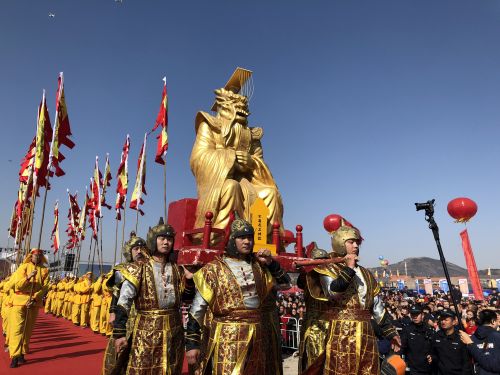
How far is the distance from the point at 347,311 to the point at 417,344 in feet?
8.15

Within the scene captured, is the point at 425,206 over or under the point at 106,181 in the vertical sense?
under

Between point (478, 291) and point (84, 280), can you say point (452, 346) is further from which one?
point (84, 280)

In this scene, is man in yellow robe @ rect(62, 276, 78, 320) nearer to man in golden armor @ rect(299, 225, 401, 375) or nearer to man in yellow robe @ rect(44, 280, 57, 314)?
man in yellow robe @ rect(44, 280, 57, 314)

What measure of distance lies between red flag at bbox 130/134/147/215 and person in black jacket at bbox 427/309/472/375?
9780 millimetres

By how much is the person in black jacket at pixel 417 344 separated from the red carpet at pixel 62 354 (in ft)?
10.6

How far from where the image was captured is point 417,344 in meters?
4.76

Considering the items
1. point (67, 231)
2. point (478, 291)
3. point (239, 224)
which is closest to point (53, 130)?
point (239, 224)

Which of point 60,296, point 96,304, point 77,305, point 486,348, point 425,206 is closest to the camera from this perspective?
point 486,348

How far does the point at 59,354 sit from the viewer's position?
6715 millimetres

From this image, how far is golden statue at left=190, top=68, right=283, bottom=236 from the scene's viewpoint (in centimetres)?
895

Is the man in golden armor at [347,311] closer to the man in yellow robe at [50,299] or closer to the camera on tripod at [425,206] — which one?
the camera on tripod at [425,206]

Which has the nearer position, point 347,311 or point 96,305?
point 347,311

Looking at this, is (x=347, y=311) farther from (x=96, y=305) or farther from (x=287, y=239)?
(x=96, y=305)

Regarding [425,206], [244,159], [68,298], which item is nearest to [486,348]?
[425,206]
